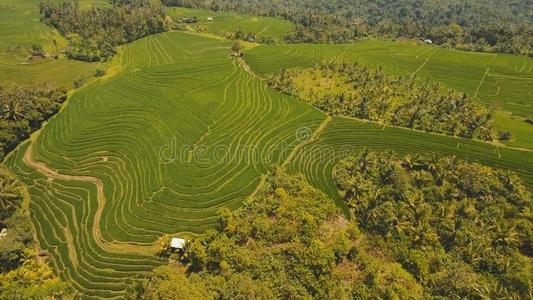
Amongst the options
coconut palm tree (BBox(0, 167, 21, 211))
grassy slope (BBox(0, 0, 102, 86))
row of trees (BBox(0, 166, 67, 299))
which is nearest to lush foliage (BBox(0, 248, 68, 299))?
row of trees (BBox(0, 166, 67, 299))

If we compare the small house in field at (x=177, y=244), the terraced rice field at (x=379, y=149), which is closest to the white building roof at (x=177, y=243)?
the small house in field at (x=177, y=244)

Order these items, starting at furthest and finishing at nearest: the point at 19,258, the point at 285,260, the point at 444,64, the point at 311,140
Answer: the point at 444,64 < the point at 311,140 < the point at 19,258 < the point at 285,260

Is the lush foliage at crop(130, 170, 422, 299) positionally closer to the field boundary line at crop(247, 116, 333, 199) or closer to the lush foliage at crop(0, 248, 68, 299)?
the field boundary line at crop(247, 116, 333, 199)

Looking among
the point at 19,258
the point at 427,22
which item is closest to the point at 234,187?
the point at 19,258

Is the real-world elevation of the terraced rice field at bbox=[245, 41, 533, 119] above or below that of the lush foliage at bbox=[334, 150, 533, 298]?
above

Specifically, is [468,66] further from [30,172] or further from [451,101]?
[30,172]

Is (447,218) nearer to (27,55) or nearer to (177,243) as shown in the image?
(177,243)

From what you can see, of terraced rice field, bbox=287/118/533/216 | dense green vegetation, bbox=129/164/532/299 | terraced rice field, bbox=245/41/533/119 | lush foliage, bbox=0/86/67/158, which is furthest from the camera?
terraced rice field, bbox=245/41/533/119

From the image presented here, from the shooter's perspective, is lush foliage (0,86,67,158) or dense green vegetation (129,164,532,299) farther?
lush foliage (0,86,67,158)
